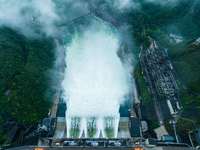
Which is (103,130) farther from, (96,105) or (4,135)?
(4,135)

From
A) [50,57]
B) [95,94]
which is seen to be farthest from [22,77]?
[95,94]

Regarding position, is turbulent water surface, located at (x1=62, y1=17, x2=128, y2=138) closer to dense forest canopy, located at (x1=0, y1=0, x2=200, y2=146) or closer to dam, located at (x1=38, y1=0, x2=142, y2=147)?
dam, located at (x1=38, y1=0, x2=142, y2=147)

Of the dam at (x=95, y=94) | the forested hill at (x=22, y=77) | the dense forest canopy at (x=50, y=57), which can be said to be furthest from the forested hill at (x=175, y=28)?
the forested hill at (x=22, y=77)

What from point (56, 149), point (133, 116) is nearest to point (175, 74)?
point (133, 116)

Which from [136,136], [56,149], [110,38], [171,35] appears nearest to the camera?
[56,149]

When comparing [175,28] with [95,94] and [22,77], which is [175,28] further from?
[22,77]

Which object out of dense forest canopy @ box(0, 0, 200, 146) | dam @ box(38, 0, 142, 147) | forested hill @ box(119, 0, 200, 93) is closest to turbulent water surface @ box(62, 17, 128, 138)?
dam @ box(38, 0, 142, 147)
